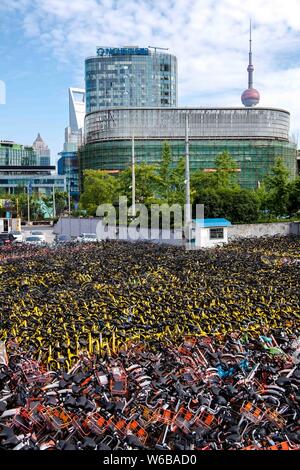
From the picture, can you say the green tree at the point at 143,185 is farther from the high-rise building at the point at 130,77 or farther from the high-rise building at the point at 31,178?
the high-rise building at the point at 130,77

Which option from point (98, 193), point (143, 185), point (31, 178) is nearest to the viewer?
point (143, 185)

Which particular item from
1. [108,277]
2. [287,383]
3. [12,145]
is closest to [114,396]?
[287,383]

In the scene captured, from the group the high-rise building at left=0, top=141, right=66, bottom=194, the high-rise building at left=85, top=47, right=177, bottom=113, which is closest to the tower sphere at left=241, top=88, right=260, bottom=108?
the high-rise building at left=85, top=47, right=177, bottom=113

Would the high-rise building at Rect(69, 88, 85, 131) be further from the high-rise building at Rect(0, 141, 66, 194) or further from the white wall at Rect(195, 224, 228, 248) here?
the white wall at Rect(195, 224, 228, 248)

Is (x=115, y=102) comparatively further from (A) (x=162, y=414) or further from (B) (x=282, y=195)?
(A) (x=162, y=414)

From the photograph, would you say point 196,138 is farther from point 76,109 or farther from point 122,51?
point 76,109

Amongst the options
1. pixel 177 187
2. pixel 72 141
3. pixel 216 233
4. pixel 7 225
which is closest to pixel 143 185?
pixel 177 187

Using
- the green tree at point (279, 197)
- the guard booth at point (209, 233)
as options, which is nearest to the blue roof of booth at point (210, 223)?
the guard booth at point (209, 233)
